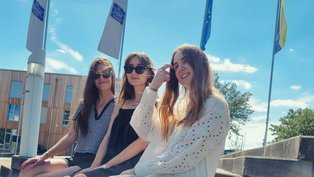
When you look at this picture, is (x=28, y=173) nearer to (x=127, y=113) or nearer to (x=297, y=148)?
(x=127, y=113)

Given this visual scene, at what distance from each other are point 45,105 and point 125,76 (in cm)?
3454

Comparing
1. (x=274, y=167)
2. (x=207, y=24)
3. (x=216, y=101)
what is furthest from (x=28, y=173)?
(x=207, y=24)

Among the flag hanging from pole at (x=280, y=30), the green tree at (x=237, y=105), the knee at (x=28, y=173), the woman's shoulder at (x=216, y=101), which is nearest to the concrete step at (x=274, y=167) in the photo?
the woman's shoulder at (x=216, y=101)

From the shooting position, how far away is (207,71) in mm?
2025

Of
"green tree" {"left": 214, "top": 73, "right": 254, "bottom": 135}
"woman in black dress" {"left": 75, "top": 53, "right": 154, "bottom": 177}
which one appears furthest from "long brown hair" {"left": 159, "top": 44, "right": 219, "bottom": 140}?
"green tree" {"left": 214, "top": 73, "right": 254, "bottom": 135}

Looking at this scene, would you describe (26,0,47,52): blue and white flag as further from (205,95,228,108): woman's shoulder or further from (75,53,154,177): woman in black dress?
(205,95,228,108): woman's shoulder

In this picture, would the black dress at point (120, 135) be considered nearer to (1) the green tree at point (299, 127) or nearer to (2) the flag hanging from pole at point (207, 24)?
(2) the flag hanging from pole at point (207, 24)

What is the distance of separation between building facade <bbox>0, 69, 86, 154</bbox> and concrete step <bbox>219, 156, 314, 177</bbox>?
32.7 m

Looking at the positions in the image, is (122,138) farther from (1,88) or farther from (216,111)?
(1,88)

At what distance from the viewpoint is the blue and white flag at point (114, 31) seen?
637 centimetres

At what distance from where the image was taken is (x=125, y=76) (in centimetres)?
292

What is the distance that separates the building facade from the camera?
35.7 m

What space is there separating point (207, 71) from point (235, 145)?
23.9 meters

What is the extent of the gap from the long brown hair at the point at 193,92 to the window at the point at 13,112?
37.2 m
